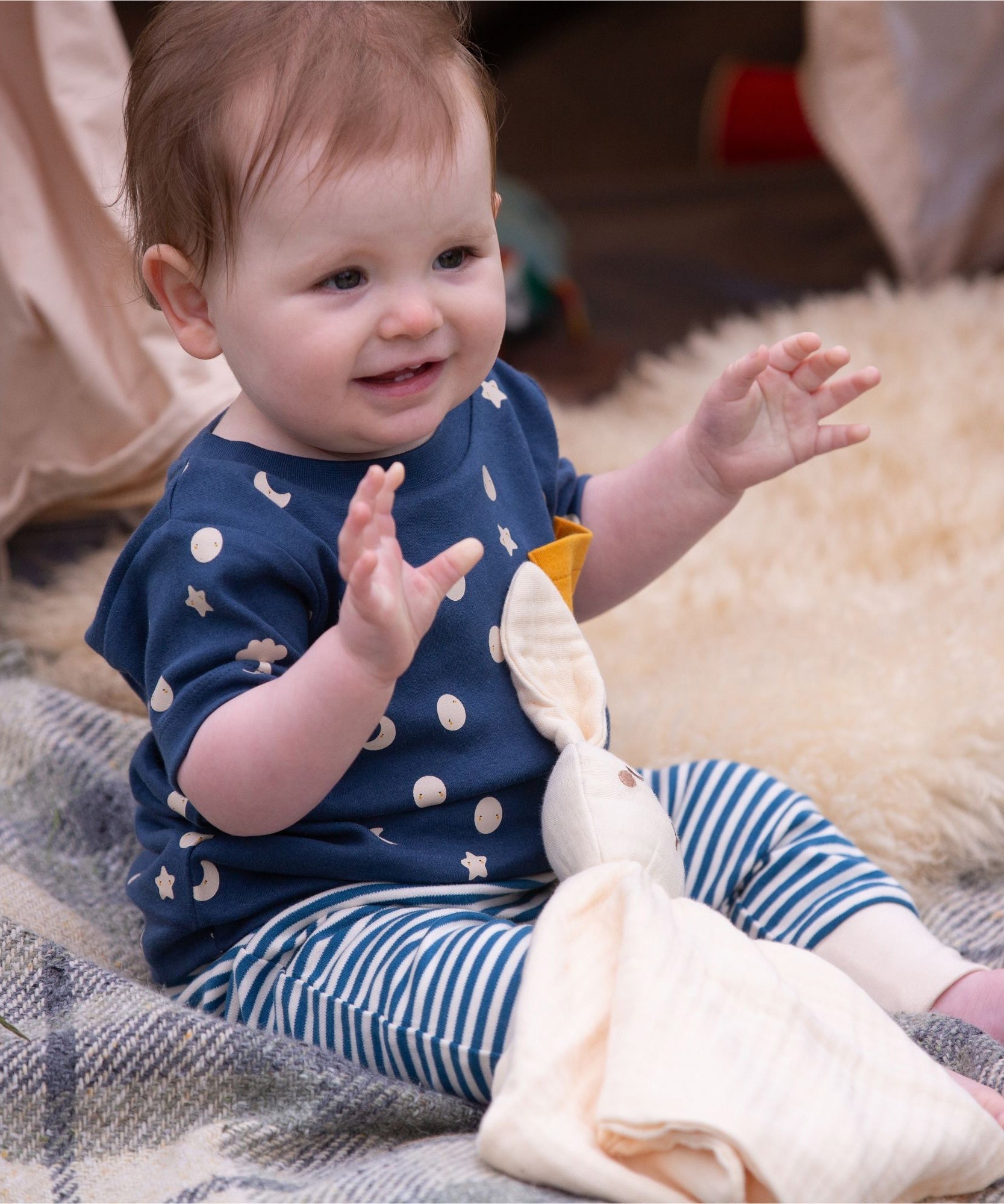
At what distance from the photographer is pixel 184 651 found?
→ 746 mm

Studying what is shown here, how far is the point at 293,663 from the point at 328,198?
25cm

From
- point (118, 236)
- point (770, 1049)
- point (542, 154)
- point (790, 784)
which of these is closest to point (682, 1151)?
point (770, 1049)

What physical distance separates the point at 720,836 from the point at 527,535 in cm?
24

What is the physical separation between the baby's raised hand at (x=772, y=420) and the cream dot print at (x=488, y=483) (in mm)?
141

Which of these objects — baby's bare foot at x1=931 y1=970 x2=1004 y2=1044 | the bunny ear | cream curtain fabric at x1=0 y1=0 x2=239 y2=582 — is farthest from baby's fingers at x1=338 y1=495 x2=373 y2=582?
cream curtain fabric at x1=0 y1=0 x2=239 y2=582

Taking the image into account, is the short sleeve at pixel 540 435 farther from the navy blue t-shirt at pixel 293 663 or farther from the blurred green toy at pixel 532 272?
the blurred green toy at pixel 532 272

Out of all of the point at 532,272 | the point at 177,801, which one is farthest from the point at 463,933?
the point at 532,272

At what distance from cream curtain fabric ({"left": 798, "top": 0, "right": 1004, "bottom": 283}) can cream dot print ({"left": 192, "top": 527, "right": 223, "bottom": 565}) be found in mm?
1573

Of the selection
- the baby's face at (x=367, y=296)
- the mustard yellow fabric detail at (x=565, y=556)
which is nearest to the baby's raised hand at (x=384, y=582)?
the baby's face at (x=367, y=296)

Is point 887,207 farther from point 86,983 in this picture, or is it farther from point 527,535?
point 86,983

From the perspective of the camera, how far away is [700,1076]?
62 cm

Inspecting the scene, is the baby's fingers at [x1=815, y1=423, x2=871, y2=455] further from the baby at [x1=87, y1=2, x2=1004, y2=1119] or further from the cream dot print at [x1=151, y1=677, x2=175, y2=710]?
the cream dot print at [x1=151, y1=677, x2=175, y2=710]

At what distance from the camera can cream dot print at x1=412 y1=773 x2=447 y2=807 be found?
0.80 metres

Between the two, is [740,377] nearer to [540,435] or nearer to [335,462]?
[540,435]
